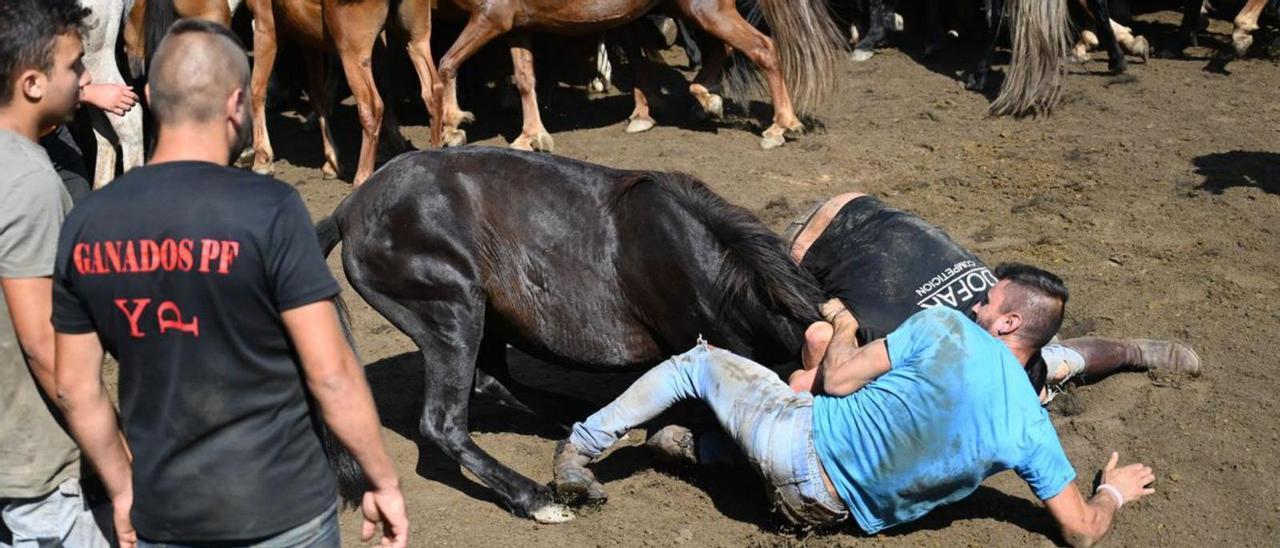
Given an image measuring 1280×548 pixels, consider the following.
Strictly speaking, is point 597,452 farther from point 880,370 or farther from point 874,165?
point 874,165

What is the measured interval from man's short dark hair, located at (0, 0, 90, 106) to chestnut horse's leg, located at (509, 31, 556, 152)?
6654mm

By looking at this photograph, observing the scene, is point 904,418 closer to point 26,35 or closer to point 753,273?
point 753,273

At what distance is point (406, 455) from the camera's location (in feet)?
17.2

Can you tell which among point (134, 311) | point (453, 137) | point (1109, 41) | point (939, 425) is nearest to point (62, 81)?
point (134, 311)

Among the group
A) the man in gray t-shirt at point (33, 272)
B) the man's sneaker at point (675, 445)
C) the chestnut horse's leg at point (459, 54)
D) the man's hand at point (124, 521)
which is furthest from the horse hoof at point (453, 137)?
the man's hand at point (124, 521)

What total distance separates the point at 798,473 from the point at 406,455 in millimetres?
1762

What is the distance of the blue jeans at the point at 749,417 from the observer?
165 inches

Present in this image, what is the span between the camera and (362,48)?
885 cm

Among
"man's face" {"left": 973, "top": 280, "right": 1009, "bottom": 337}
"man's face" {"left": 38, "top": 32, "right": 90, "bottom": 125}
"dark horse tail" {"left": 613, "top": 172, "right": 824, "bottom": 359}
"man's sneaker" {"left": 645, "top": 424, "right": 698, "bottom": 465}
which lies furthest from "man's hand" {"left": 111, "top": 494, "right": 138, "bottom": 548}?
"man's face" {"left": 973, "top": 280, "right": 1009, "bottom": 337}

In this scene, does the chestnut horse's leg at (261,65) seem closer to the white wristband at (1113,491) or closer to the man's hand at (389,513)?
the white wristband at (1113,491)

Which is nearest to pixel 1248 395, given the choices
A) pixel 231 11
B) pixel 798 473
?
pixel 798 473

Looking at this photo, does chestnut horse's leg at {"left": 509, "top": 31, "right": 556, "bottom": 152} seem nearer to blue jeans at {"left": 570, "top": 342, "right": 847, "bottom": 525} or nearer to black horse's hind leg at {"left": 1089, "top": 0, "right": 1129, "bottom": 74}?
black horse's hind leg at {"left": 1089, "top": 0, "right": 1129, "bottom": 74}

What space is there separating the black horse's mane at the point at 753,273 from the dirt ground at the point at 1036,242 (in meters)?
0.65

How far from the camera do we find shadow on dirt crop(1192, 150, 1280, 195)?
7.46m
